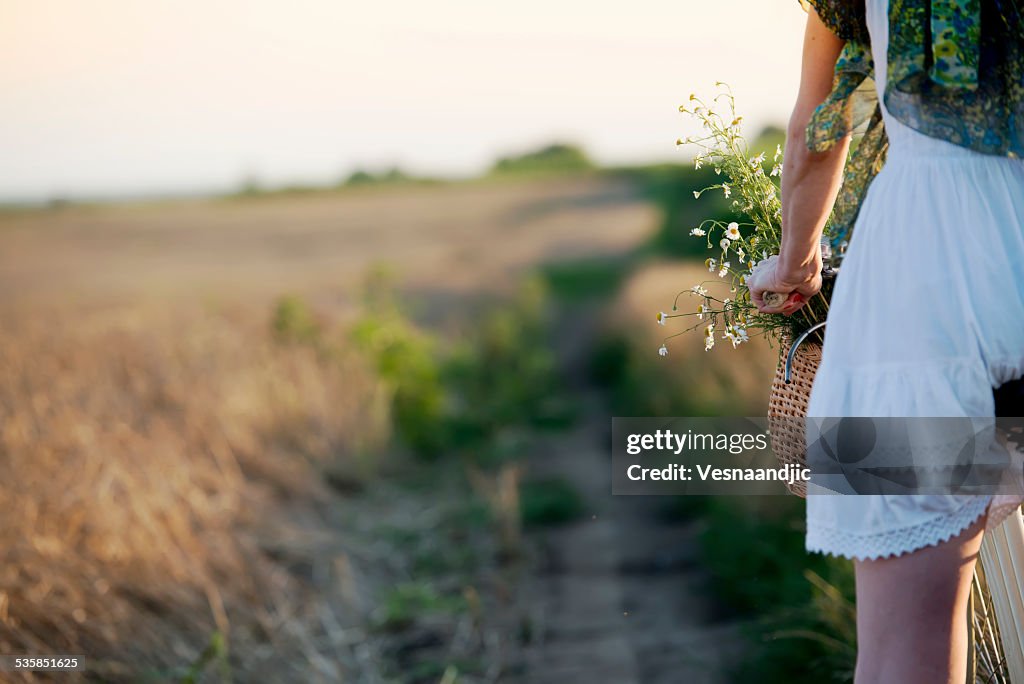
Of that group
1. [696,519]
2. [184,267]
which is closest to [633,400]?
[696,519]

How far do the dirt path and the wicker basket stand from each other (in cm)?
178

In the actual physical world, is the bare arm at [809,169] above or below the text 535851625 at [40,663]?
above

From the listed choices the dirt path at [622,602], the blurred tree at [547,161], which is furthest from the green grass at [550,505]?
the blurred tree at [547,161]

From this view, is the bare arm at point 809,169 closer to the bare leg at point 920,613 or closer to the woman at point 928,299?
the woman at point 928,299

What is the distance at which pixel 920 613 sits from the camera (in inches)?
39.3

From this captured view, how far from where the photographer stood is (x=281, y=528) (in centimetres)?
419

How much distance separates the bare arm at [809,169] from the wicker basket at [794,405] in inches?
5.7

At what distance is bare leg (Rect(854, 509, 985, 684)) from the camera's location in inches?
39.2

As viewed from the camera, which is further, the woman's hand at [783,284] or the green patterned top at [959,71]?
the woman's hand at [783,284]

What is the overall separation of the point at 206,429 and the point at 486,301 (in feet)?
20.9

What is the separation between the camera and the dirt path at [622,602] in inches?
122

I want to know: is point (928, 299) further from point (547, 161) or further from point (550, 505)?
point (547, 161)

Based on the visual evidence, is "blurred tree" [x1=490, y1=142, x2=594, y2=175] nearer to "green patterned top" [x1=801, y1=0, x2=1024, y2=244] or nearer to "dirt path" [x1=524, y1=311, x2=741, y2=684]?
"dirt path" [x1=524, y1=311, x2=741, y2=684]

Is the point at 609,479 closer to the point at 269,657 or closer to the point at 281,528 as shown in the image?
the point at 281,528
